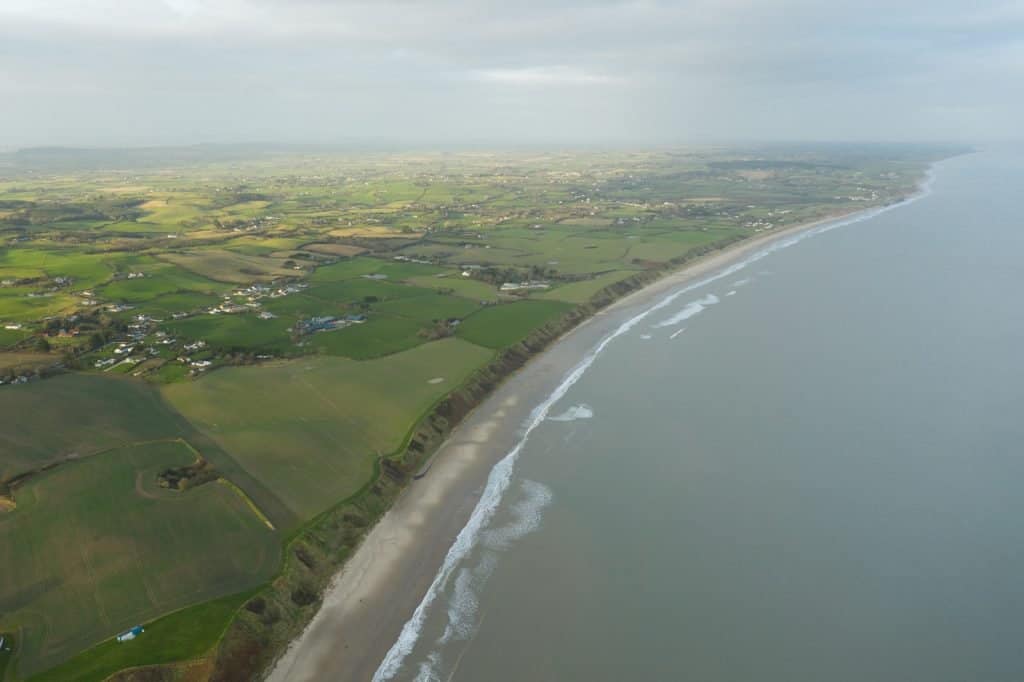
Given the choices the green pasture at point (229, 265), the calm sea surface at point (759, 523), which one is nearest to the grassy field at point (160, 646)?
the calm sea surface at point (759, 523)

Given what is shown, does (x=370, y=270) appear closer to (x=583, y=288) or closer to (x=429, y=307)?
(x=429, y=307)

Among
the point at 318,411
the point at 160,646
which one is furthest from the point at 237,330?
the point at 160,646

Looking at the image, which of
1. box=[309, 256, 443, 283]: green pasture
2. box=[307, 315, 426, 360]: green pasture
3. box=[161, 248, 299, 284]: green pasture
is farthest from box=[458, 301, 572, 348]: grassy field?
box=[161, 248, 299, 284]: green pasture

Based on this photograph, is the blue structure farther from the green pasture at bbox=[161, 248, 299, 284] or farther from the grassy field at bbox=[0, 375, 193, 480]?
the green pasture at bbox=[161, 248, 299, 284]

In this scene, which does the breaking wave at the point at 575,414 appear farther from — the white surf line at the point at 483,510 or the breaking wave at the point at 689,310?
the breaking wave at the point at 689,310

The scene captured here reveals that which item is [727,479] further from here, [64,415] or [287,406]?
[64,415]

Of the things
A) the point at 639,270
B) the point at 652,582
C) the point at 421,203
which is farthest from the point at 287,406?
the point at 421,203
